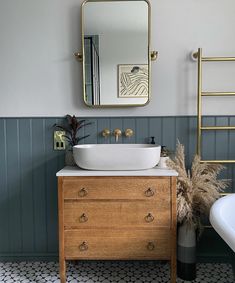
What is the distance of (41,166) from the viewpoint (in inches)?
89.6

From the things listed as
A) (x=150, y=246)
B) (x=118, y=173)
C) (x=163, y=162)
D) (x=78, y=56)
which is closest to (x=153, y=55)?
(x=78, y=56)

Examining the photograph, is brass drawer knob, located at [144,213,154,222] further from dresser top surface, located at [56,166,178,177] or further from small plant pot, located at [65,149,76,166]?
small plant pot, located at [65,149,76,166]

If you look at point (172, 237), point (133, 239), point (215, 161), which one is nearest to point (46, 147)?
point (133, 239)

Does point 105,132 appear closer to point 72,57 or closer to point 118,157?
point 118,157

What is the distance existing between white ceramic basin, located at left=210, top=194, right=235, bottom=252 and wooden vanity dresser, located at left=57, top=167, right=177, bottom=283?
0.31 m

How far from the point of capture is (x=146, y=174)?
69.9 inches

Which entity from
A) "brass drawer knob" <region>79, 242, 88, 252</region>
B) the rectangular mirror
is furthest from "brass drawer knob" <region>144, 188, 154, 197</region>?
the rectangular mirror

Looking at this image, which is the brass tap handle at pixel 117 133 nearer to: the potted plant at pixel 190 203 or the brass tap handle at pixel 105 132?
the brass tap handle at pixel 105 132

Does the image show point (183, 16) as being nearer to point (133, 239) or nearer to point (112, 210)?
point (112, 210)

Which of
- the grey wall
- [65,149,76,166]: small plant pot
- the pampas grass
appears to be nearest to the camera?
the pampas grass

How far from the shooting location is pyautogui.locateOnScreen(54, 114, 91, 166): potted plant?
2137 mm

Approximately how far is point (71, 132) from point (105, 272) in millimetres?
1137

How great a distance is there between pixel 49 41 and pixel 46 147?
0.87 meters

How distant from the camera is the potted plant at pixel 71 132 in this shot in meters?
2.14
